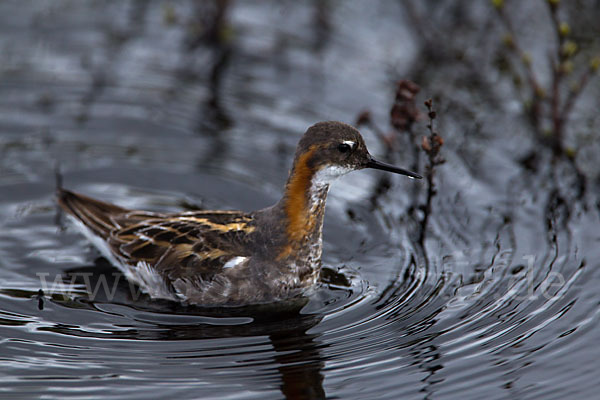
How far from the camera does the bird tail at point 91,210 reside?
283 inches

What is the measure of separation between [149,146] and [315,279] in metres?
2.95

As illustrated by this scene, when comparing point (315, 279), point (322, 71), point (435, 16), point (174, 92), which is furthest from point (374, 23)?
point (315, 279)

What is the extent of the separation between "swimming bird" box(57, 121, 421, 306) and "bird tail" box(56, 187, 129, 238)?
49cm

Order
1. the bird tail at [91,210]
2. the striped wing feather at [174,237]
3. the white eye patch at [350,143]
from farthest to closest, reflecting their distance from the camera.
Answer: the bird tail at [91,210], the striped wing feather at [174,237], the white eye patch at [350,143]

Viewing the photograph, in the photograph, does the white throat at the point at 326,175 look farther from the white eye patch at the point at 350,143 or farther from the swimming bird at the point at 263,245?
the white eye patch at the point at 350,143

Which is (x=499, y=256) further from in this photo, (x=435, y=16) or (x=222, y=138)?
(x=435, y=16)

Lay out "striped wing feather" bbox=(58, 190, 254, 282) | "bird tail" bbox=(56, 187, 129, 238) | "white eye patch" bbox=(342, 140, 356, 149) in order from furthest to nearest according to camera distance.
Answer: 1. "bird tail" bbox=(56, 187, 129, 238)
2. "striped wing feather" bbox=(58, 190, 254, 282)
3. "white eye patch" bbox=(342, 140, 356, 149)

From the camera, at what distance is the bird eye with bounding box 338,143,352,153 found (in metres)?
6.50

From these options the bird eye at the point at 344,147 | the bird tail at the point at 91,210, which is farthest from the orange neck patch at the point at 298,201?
the bird tail at the point at 91,210

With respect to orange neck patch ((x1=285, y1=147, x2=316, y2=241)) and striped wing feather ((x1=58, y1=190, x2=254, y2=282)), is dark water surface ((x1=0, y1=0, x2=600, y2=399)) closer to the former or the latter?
striped wing feather ((x1=58, y1=190, x2=254, y2=282))

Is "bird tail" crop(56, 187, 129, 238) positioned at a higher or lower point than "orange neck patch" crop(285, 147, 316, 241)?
higher

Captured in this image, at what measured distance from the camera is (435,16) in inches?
451

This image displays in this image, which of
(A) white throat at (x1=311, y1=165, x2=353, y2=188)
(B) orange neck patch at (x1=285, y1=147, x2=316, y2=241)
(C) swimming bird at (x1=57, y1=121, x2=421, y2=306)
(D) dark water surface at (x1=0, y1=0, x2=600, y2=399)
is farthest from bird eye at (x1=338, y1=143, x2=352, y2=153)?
(D) dark water surface at (x1=0, y1=0, x2=600, y2=399)

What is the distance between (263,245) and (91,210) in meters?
1.64
